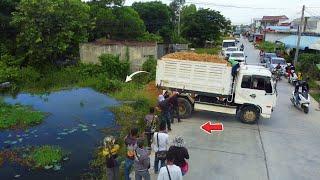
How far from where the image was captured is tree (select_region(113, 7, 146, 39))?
3722 centimetres

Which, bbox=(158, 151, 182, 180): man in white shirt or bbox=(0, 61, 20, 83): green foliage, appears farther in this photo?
bbox=(0, 61, 20, 83): green foliage

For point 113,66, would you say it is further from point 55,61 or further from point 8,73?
point 8,73

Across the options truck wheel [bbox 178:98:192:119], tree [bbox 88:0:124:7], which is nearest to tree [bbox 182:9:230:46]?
tree [bbox 88:0:124:7]

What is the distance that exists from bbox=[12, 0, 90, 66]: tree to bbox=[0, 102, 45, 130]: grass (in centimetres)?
845

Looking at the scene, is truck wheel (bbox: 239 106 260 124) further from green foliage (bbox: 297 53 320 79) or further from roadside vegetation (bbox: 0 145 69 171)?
green foliage (bbox: 297 53 320 79)

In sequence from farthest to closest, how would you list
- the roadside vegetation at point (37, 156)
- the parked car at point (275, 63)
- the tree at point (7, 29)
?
1. the parked car at point (275, 63)
2. the tree at point (7, 29)
3. the roadside vegetation at point (37, 156)

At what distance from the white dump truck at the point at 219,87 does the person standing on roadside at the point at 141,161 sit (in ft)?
24.0

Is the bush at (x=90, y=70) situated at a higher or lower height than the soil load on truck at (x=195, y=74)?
lower

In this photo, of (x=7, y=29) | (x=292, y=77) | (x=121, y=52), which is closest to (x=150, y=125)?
(x=121, y=52)

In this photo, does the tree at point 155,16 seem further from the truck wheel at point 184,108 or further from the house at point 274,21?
the house at point 274,21

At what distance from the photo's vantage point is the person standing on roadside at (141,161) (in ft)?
27.0

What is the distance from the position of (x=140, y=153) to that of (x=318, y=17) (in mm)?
50718

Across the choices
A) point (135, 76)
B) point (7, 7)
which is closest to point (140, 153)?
point (135, 76)

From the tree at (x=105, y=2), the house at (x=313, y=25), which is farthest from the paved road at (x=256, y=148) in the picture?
the house at (x=313, y=25)
